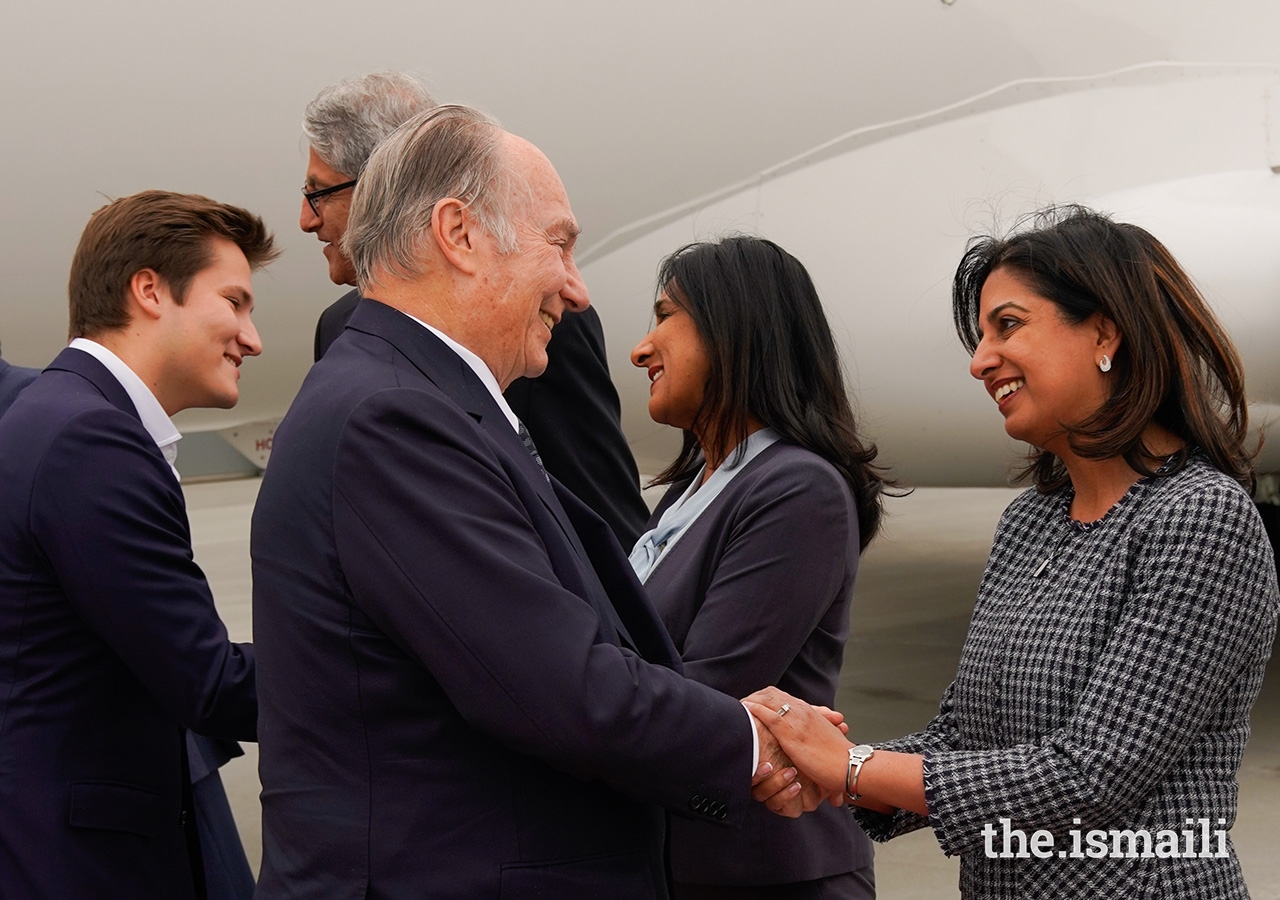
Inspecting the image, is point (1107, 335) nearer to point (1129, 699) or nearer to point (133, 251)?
point (1129, 699)

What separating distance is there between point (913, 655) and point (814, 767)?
188 inches

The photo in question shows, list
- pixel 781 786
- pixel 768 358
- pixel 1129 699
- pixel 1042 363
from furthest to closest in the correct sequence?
pixel 768 358 < pixel 1042 363 < pixel 781 786 < pixel 1129 699

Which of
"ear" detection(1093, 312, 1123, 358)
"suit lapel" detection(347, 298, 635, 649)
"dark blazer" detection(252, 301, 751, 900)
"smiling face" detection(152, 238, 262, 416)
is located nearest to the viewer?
"dark blazer" detection(252, 301, 751, 900)

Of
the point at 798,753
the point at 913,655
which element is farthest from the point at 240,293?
the point at 913,655

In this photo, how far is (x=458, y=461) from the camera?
139 cm

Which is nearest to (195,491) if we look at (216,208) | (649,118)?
(649,118)

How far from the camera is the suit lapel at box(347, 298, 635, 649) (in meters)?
1.49

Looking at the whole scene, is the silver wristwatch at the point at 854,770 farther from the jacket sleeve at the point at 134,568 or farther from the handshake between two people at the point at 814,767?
the jacket sleeve at the point at 134,568

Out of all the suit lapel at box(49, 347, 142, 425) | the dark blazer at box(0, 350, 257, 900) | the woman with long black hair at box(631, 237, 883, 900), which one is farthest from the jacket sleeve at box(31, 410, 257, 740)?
the woman with long black hair at box(631, 237, 883, 900)

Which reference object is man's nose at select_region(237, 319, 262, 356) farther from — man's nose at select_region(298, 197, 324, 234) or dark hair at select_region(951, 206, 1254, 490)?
dark hair at select_region(951, 206, 1254, 490)

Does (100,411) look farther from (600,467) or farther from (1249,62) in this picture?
(1249,62)

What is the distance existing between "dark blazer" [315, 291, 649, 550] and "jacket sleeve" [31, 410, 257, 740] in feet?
2.74

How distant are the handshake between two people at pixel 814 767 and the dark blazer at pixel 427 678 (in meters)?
0.37

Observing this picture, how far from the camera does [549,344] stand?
267 centimetres
